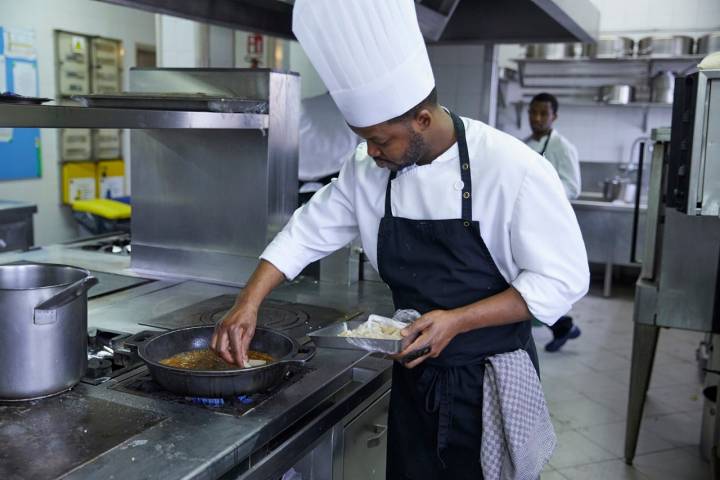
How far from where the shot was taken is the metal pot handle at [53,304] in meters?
1.57

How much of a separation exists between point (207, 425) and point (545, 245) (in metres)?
0.86

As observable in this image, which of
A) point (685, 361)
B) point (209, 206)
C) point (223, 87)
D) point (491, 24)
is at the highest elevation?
point (491, 24)

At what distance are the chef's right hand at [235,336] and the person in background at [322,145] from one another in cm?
201

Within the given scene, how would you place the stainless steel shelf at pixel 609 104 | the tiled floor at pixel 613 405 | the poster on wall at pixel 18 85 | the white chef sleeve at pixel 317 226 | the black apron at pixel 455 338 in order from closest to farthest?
the black apron at pixel 455 338 → the white chef sleeve at pixel 317 226 → the tiled floor at pixel 613 405 → the poster on wall at pixel 18 85 → the stainless steel shelf at pixel 609 104

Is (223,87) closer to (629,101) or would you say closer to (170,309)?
(170,309)

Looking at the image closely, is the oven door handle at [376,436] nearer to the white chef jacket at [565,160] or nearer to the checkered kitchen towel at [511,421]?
the checkered kitchen towel at [511,421]

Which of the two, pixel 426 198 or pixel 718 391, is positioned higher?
pixel 426 198

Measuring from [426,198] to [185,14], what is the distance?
147 centimetres

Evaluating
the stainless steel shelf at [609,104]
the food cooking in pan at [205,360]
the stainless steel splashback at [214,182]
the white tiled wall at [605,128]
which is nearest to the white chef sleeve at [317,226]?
the food cooking in pan at [205,360]

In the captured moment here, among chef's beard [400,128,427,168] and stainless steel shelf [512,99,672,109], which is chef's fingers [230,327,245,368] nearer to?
chef's beard [400,128,427,168]

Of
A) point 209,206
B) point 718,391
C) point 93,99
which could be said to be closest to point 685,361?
point 718,391

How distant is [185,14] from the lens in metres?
2.75

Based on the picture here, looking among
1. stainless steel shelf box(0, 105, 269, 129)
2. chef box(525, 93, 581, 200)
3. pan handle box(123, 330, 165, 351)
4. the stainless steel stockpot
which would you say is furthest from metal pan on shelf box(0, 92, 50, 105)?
chef box(525, 93, 581, 200)

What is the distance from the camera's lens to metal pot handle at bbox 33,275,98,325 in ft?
5.16
